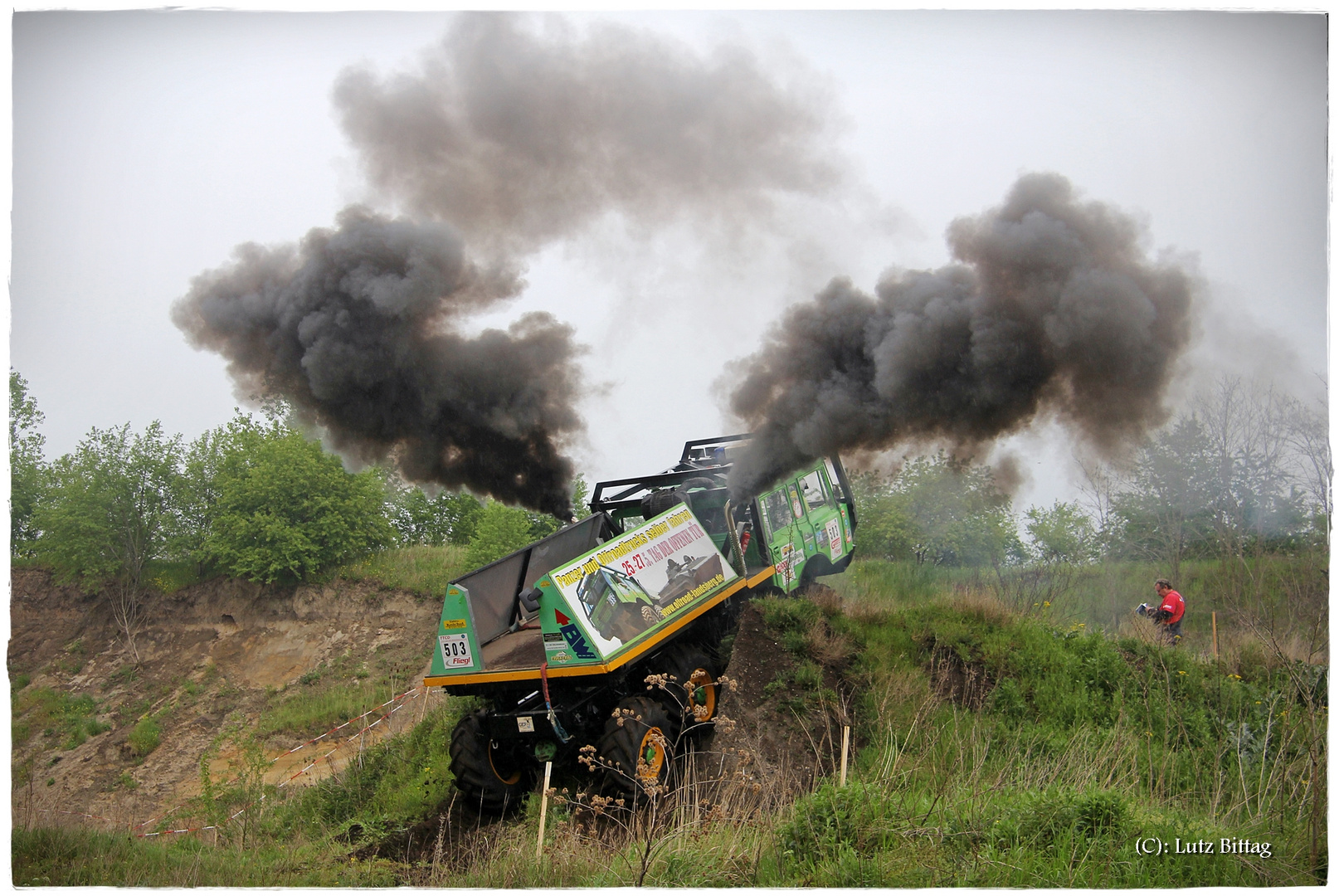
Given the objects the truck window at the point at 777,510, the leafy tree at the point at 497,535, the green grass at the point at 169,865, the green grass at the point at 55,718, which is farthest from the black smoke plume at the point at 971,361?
the green grass at the point at 55,718

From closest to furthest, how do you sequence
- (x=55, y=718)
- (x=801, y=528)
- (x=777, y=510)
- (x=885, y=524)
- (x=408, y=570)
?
(x=777, y=510), (x=801, y=528), (x=55, y=718), (x=885, y=524), (x=408, y=570)

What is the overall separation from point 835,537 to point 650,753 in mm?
5012

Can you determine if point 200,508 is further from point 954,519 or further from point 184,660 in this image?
point 954,519

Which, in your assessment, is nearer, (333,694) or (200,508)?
(333,694)

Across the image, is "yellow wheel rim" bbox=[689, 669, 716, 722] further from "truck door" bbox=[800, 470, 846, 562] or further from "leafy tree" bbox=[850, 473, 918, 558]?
"leafy tree" bbox=[850, 473, 918, 558]

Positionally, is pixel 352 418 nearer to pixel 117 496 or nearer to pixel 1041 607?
pixel 1041 607

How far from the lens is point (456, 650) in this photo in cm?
785

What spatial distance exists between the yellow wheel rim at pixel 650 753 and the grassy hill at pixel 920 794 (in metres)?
0.29

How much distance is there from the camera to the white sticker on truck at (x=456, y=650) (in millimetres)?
7797

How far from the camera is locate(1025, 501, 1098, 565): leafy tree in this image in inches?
633

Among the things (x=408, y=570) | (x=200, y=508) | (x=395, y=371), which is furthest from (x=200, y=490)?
(x=395, y=371)

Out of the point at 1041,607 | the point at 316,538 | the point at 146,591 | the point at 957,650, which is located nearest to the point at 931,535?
the point at 1041,607

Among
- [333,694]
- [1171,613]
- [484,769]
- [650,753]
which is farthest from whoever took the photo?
[333,694]

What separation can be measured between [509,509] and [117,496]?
1067 cm
